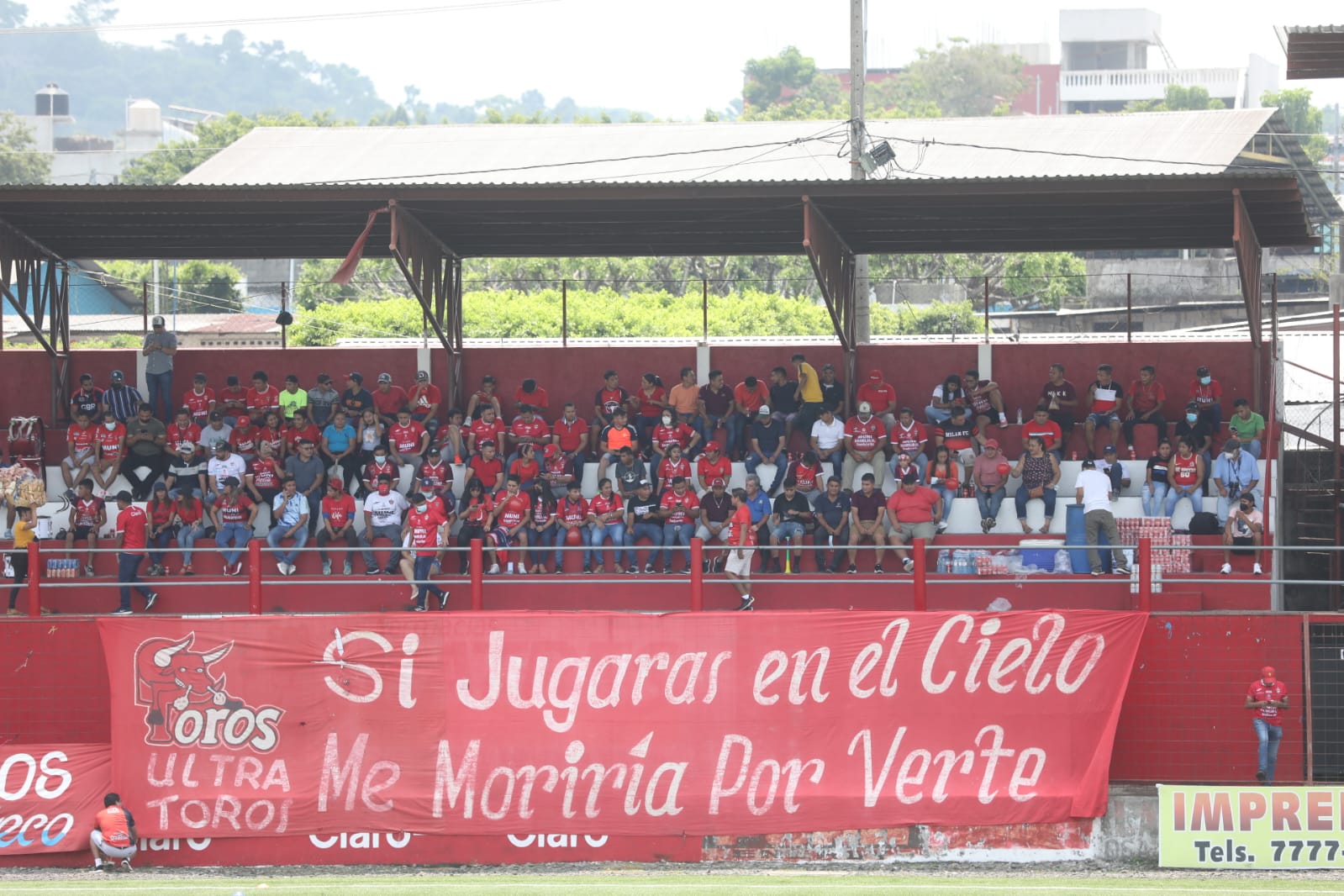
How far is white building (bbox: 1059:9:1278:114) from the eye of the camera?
506 ft

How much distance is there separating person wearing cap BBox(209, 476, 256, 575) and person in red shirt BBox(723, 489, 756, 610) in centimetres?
637

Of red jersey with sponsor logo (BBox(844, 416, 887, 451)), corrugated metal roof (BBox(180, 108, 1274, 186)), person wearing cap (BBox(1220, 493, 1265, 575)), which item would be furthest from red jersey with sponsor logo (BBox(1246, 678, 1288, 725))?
corrugated metal roof (BBox(180, 108, 1274, 186))

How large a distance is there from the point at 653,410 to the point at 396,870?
884 cm

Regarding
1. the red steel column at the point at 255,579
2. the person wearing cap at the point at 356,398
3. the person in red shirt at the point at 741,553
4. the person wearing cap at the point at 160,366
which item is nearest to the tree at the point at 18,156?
the person wearing cap at the point at 160,366

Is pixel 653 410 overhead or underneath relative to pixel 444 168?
underneath

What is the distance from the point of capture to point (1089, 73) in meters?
156

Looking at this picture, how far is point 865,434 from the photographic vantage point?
21.3m

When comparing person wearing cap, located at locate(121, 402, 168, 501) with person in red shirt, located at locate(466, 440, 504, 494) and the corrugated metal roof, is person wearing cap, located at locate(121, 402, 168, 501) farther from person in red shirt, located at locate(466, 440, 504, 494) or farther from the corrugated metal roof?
the corrugated metal roof

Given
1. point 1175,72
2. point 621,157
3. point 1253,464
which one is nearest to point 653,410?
point 1253,464

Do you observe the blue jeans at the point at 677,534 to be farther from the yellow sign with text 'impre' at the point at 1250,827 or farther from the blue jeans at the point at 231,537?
the yellow sign with text 'impre' at the point at 1250,827

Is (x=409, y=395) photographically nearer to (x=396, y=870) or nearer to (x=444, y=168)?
(x=396, y=870)

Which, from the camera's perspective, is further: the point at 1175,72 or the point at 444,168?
the point at 1175,72

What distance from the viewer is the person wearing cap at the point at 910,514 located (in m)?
19.4

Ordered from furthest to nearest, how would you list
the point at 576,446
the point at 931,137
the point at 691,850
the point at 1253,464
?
→ the point at 931,137, the point at 576,446, the point at 1253,464, the point at 691,850
